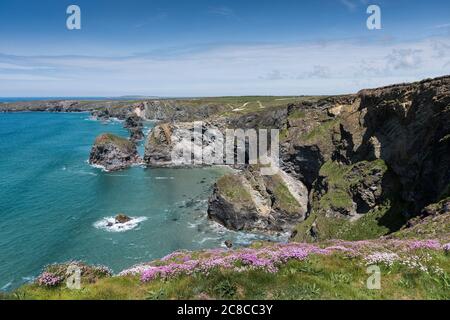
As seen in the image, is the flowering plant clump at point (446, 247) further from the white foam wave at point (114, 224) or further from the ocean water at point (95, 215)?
the white foam wave at point (114, 224)

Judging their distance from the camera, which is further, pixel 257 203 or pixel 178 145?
pixel 178 145

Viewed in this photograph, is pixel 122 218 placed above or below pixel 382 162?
below

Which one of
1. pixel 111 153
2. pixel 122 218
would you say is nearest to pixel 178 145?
pixel 111 153

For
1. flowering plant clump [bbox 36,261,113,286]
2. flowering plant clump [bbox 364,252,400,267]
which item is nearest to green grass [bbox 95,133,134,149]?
flowering plant clump [bbox 36,261,113,286]

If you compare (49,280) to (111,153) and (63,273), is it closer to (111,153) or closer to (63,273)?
(63,273)

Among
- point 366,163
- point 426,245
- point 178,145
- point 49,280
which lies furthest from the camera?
point 178,145

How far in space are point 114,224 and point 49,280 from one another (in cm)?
5705

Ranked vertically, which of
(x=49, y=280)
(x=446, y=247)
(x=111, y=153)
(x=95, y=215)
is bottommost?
(x=95, y=215)

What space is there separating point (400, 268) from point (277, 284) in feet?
20.7

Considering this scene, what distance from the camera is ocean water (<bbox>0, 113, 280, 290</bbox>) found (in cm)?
5753

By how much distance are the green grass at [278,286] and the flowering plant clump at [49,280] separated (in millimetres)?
251

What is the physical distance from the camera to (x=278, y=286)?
48.1ft

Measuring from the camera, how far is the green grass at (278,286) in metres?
14.1

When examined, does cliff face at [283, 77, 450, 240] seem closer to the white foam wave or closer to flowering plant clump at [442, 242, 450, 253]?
flowering plant clump at [442, 242, 450, 253]
